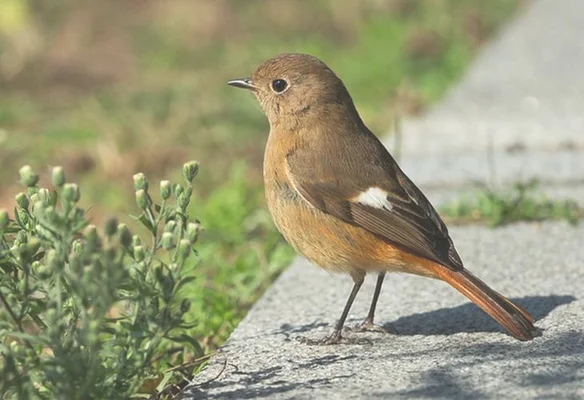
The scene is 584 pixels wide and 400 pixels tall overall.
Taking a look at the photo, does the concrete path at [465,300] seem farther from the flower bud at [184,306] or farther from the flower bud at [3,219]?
the flower bud at [3,219]

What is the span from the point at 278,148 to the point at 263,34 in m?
5.23

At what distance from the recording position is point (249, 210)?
21.2 ft

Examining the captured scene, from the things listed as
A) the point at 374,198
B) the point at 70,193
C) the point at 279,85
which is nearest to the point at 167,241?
the point at 70,193

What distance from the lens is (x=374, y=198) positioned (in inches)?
177

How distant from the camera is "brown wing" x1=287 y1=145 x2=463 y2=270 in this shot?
171 inches

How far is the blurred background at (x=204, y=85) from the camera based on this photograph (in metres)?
6.30

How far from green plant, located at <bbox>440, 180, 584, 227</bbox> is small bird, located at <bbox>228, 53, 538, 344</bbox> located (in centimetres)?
99

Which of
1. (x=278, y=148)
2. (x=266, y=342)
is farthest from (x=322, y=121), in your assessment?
(x=266, y=342)

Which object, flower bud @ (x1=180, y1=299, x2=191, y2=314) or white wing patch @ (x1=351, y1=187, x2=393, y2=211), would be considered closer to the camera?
flower bud @ (x1=180, y1=299, x2=191, y2=314)

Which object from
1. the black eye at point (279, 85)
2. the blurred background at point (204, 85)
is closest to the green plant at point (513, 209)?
the blurred background at point (204, 85)

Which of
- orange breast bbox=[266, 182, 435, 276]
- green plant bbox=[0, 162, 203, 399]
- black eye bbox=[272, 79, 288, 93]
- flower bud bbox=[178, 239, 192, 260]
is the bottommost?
green plant bbox=[0, 162, 203, 399]

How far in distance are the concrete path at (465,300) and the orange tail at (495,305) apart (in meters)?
0.06

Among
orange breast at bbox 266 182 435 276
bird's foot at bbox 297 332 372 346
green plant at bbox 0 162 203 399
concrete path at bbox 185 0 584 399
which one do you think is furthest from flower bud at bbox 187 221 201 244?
orange breast at bbox 266 182 435 276

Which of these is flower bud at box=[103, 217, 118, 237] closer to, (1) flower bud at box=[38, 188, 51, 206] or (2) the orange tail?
(1) flower bud at box=[38, 188, 51, 206]
